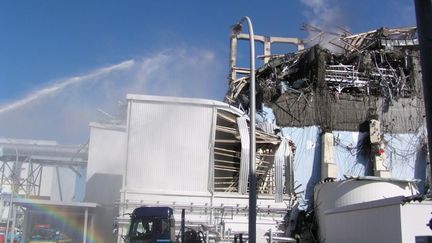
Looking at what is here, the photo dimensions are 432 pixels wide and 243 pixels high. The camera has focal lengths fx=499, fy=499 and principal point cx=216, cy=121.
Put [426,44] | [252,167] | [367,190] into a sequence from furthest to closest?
[367,190] → [252,167] → [426,44]

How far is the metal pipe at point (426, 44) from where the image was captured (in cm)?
695

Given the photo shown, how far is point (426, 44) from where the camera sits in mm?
7086

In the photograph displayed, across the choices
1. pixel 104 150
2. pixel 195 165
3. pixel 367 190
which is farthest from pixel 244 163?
pixel 104 150

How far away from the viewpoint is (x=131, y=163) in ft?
103

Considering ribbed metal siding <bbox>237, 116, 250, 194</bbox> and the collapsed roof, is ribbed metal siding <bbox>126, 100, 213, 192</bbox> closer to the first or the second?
ribbed metal siding <bbox>237, 116, 250, 194</bbox>

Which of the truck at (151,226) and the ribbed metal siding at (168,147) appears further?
the ribbed metal siding at (168,147)

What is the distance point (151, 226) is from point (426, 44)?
14757 millimetres

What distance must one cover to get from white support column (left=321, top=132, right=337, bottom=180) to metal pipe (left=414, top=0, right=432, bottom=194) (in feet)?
96.3

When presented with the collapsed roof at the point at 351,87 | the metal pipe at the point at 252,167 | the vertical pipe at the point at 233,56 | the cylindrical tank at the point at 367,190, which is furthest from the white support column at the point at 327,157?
the metal pipe at the point at 252,167

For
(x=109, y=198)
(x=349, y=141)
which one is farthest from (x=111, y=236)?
(x=349, y=141)

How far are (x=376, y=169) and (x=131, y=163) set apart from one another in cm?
1770

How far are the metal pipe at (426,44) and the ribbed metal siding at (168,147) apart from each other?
83.5ft

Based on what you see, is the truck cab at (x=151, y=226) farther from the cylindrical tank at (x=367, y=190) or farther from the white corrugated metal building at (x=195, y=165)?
the cylindrical tank at (x=367, y=190)

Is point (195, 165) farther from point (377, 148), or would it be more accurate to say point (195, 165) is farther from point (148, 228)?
point (377, 148)
